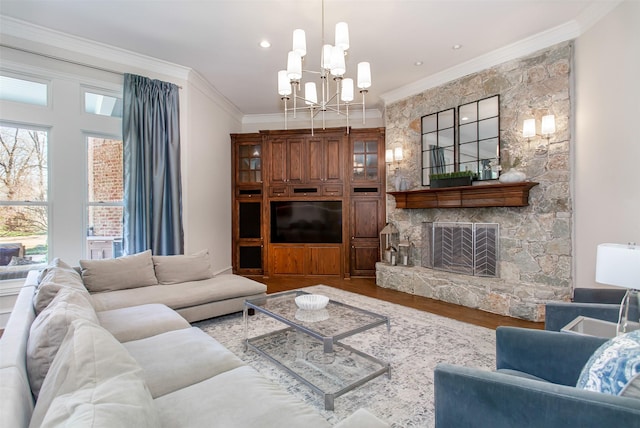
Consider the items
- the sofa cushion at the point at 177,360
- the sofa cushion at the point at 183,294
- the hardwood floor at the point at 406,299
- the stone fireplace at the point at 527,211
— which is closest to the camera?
the sofa cushion at the point at 177,360

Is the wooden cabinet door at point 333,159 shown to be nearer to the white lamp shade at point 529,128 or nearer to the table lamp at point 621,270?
the white lamp shade at point 529,128

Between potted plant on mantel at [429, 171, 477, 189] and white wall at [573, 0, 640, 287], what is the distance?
1.12 m

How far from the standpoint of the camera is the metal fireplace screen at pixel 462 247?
13.7 feet

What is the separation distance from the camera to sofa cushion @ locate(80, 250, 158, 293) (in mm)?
3066

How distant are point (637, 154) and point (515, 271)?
177cm

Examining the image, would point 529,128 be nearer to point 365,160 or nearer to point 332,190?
point 365,160

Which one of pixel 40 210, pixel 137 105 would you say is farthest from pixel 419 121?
pixel 40 210

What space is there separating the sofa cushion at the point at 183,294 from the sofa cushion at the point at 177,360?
1.02 meters

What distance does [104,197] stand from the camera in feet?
13.1

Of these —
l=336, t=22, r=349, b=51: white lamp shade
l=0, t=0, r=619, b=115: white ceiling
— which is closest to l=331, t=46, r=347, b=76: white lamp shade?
l=336, t=22, r=349, b=51: white lamp shade

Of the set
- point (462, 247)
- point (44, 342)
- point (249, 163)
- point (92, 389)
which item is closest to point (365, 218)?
point (462, 247)

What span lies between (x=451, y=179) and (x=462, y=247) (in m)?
1.00

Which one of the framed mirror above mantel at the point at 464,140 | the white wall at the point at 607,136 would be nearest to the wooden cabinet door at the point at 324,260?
the framed mirror above mantel at the point at 464,140

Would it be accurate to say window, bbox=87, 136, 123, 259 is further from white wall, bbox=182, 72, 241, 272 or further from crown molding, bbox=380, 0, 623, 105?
crown molding, bbox=380, 0, 623, 105
